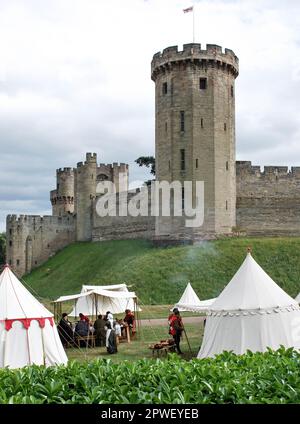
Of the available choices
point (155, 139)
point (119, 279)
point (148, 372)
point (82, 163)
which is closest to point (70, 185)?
point (82, 163)

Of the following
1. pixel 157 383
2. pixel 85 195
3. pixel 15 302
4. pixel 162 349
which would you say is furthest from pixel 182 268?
pixel 157 383

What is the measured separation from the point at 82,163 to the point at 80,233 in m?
6.85

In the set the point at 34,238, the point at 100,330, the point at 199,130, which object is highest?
the point at 199,130

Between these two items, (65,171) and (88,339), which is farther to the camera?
(65,171)

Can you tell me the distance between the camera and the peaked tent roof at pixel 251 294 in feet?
50.0

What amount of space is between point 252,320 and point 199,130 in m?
26.3

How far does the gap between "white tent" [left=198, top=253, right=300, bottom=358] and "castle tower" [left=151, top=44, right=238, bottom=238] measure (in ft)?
80.2

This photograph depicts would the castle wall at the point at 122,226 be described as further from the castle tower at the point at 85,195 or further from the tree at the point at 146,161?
the tree at the point at 146,161

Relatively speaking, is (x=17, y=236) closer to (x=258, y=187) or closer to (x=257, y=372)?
(x=258, y=187)

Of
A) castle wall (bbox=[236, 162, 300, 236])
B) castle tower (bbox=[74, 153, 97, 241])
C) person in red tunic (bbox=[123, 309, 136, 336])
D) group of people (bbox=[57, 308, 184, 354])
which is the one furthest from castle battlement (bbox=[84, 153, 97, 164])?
group of people (bbox=[57, 308, 184, 354])

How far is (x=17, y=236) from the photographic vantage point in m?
60.2

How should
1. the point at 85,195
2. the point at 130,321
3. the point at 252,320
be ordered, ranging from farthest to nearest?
the point at 85,195 → the point at 130,321 → the point at 252,320

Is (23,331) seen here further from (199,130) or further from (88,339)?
(199,130)

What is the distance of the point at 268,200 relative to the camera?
142 ft
